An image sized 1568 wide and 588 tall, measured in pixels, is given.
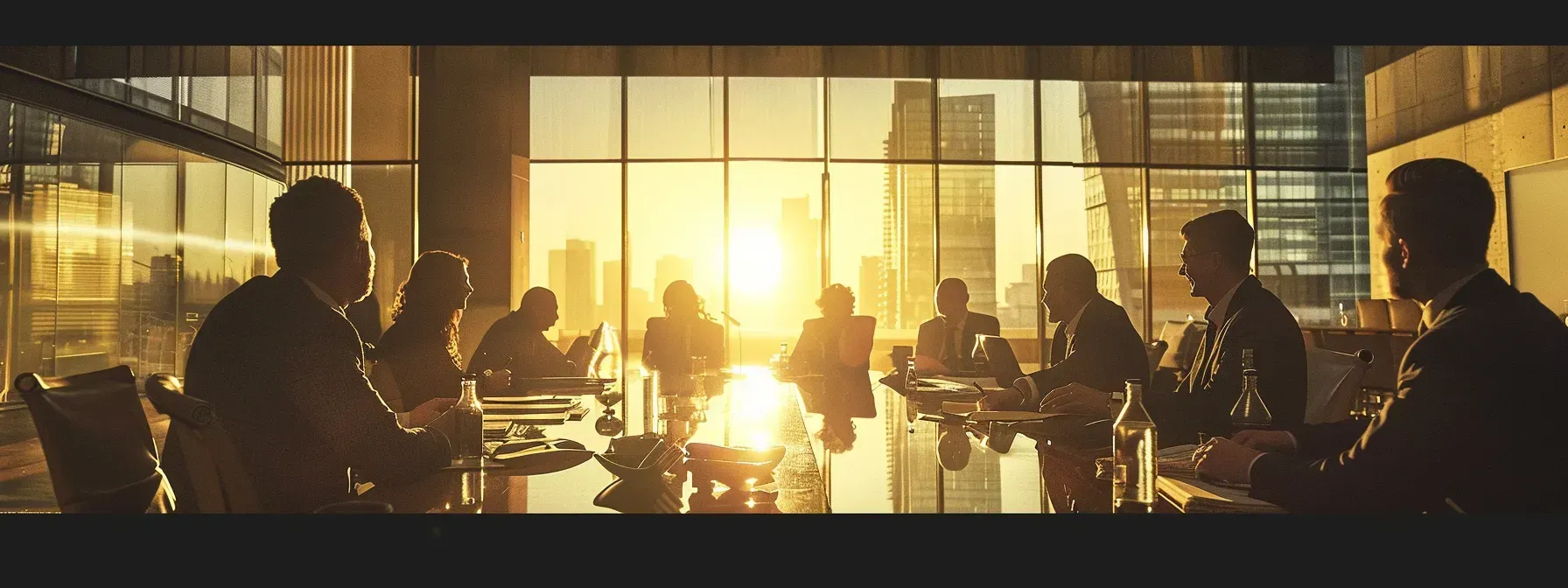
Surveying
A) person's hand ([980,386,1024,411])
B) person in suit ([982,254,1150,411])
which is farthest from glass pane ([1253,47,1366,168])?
person's hand ([980,386,1024,411])

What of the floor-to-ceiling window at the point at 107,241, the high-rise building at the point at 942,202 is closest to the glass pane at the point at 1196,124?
the high-rise building at the point at 942,202

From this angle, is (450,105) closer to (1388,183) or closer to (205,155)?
(205,155)

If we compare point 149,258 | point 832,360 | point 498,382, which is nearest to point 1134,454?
point 498,382

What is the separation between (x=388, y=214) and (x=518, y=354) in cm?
585

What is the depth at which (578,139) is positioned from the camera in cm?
996

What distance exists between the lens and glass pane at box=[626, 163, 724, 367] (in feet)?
32.9

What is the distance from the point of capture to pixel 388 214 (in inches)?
385

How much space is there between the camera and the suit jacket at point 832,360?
4.08m

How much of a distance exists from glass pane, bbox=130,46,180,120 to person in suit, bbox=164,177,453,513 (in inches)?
392

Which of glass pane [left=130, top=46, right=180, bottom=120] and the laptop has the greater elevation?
glass pane [left=130, top=46, right=180, bottom=120]

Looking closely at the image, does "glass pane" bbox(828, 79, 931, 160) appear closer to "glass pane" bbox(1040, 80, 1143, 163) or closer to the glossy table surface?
"glass pane" bbox(1040, 80, 1143, 163)

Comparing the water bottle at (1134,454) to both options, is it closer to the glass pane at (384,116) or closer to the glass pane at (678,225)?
the glass pane at (678,225)

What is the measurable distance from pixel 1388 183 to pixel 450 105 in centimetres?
772

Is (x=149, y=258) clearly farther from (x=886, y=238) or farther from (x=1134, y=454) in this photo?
(x=1134, y=454)
